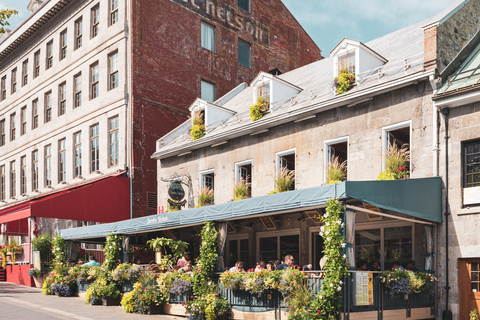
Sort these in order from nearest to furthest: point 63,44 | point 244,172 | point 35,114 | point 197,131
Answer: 1. point 244,172
2. point 197,131
3. point 63,44
4. point 35,114

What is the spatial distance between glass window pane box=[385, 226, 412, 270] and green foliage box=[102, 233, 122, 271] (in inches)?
370

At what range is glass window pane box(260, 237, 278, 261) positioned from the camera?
64.6ft

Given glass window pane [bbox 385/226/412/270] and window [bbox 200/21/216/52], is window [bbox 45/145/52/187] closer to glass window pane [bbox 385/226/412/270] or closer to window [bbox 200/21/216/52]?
window [bbox 200/21/216/52]

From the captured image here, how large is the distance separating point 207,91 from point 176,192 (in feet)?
30.7

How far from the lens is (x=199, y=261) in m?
15.5

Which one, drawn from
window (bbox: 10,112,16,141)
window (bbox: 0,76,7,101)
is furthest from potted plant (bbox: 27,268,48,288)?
window (bbox: 0,76,7,101)

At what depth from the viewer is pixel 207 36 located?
98.8 ft

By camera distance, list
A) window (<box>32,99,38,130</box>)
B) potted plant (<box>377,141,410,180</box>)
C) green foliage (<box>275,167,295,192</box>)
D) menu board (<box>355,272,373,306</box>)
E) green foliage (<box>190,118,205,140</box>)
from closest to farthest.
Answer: menu board (<box>355,272,373,306</box>), potted plant (<box>377,141,410,180</box>), green foliage (<box>275,167,295,192</box>), green foliage (<box>190,118,205,140</box>), window (<box>32,99,38,130</box>)

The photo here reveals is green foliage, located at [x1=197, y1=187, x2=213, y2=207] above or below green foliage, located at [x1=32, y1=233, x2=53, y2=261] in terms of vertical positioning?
above

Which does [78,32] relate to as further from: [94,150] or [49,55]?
[94,150]

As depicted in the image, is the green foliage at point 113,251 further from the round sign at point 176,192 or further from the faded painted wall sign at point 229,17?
the faded painted wall sign at point 229,17

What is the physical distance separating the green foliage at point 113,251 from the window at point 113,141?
7261 mm

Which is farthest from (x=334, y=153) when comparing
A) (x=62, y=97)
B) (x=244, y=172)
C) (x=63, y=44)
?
(x=63, y=44)

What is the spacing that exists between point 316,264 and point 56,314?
8.32 m
